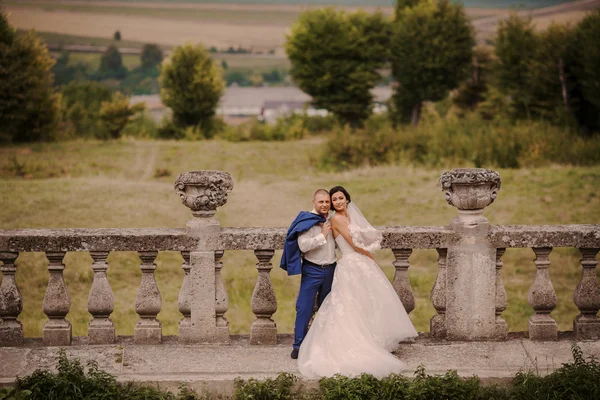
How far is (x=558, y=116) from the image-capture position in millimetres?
39062

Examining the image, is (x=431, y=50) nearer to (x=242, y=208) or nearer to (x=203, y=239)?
(x=242, y=208)

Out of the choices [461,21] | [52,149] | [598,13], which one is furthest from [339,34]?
[52,149]

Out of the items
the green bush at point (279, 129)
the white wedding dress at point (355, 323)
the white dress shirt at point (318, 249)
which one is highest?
the green bush at point (279, 129)

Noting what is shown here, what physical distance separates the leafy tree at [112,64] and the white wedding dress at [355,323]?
65242mm

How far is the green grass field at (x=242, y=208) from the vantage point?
15.8 m

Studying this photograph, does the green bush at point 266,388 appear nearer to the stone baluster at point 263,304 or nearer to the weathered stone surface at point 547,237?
the stone baluster at point 263,304

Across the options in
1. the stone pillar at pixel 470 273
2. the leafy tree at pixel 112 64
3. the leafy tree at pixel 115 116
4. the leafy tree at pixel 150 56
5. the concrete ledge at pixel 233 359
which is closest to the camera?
the concrete ledge at pixel 233 359

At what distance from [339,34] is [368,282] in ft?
158

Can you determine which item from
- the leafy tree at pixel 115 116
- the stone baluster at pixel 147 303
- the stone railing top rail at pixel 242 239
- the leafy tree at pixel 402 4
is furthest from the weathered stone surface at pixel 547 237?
the leafy tree at pixel 402 4

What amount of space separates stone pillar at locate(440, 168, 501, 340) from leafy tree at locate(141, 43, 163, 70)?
6784 cm

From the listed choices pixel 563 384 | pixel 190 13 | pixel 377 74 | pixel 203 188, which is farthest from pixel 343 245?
pixel 190 13

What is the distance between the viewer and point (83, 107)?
59688mm

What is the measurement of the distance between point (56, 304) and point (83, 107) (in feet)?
182

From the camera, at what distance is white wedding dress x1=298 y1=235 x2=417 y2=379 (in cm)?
614
